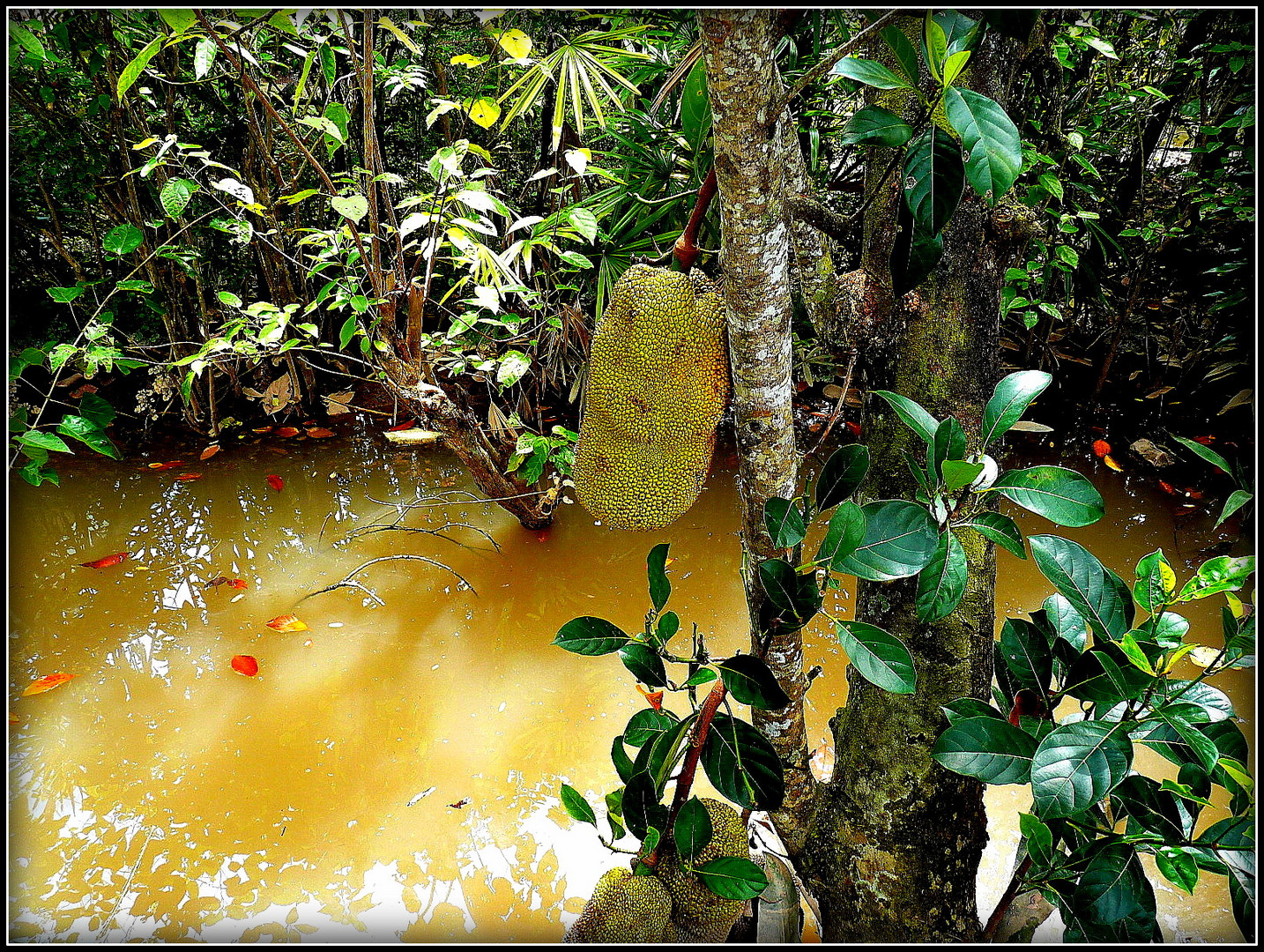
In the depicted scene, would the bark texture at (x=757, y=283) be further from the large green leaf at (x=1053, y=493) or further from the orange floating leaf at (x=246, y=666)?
the orange floating leaf at (x=246, y=666)

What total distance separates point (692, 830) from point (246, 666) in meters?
1.07

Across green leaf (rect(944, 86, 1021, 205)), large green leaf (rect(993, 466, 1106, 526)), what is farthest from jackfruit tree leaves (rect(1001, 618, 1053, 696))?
green leaf (rect(944, 86, 1021, 205))

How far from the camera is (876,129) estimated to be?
1.54ft

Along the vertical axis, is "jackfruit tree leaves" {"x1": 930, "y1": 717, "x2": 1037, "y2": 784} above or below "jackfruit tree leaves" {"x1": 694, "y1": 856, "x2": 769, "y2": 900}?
above

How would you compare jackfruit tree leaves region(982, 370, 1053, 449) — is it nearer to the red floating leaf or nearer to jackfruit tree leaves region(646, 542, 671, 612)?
jackfruit tree leaves region(646, 542, 671, 612)

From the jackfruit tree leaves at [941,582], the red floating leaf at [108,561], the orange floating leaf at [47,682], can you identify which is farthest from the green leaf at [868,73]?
the red floating leaf at [108,561]

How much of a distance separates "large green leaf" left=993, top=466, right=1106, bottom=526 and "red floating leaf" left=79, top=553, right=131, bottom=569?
182 centimetres

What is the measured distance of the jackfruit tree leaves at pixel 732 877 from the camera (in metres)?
0.60

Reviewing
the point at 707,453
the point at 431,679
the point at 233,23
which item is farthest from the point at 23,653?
the point at 707,453

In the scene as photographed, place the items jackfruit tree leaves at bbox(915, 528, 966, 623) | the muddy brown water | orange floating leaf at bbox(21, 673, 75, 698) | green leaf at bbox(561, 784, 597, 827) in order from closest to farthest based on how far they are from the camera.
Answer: jackfruit tree leaves at bbox(915, 528, 966, 623)
green leaf at bbox(561, 784, 597, 827)
the muddy brown water
orange floating leaf at bbox(21, 673, 75, 698)

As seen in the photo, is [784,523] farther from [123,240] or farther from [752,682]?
[123,240]

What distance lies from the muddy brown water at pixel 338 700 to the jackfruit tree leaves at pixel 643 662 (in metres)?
0.57

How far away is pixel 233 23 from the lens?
125 cm

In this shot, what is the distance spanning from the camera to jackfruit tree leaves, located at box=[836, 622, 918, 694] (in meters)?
0.52
